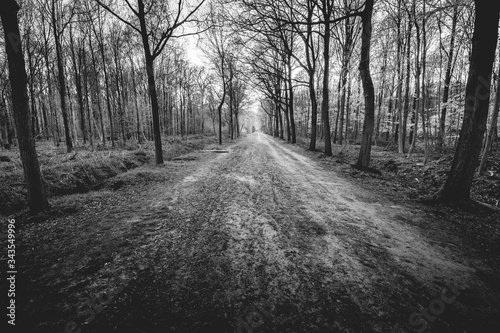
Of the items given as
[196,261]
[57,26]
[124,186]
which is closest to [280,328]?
[196,261]

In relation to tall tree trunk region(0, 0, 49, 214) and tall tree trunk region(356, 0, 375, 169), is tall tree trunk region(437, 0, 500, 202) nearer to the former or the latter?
tall tree trunk region(356, 0, 375, 169)

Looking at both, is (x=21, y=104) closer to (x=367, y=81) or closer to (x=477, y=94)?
(x=477, y=94)

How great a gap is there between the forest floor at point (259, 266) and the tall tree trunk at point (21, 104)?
0.54m

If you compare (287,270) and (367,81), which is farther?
(367,81)

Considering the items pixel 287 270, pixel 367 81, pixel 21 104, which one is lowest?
pixel 287 270

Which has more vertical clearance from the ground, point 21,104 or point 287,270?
point 21,104

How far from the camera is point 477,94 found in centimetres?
465

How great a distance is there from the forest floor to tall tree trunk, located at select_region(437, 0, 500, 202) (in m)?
0.91

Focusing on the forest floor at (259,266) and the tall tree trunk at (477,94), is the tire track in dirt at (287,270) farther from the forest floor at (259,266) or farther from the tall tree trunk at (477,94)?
the tall tree trunk at (477,94)

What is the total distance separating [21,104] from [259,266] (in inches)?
214

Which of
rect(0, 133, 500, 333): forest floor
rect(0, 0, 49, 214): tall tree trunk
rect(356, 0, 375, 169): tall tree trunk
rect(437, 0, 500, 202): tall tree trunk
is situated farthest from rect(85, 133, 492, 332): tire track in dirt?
rect(356, 0, 375, 169): tall tree trunk

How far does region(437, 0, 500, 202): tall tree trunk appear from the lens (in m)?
4.51

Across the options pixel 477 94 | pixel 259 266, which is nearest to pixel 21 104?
pixel 259 266

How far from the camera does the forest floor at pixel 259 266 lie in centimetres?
208
